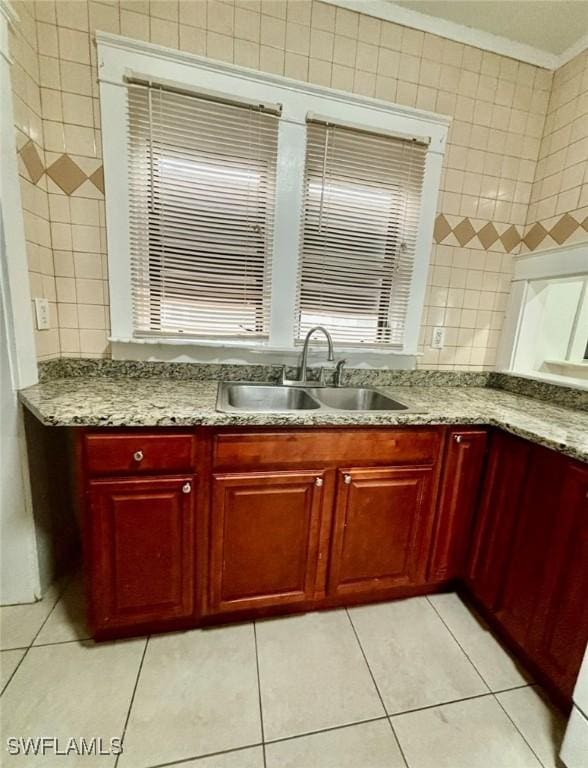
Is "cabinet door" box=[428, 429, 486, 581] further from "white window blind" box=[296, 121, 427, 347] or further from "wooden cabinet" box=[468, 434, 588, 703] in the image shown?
"white window blind" box=[296, 121, 427, 347]

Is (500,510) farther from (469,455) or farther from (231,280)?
(231,280)

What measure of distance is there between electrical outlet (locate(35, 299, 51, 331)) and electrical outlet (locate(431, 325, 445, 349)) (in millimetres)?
1919

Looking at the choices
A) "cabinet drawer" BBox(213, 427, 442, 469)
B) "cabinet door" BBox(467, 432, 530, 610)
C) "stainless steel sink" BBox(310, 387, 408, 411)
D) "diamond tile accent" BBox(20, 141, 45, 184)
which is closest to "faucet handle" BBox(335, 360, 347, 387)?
"stainless steel sink" BBox(310, 387, 408, 411)

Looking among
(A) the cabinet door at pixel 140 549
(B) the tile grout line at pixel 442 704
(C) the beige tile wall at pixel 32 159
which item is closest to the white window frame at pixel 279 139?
(C) the beige tile wall at pixel 32 159

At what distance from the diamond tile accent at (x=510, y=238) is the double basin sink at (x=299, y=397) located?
3.82ft

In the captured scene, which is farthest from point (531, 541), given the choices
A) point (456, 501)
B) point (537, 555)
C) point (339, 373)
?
point (339, 373)

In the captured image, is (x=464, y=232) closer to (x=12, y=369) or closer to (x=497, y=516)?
(x=497, y=516)

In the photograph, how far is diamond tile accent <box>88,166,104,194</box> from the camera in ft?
4.62

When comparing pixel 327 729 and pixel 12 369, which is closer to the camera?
pixel 327 729

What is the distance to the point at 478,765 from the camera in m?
0.96

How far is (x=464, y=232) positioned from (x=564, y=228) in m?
0.46

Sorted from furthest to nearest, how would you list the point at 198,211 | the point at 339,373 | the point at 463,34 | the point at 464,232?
the point at 464,232
the point at 339,373
the point at 463,34
the point at 198,211

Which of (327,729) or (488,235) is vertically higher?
(488,235)

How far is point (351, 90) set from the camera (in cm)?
156
